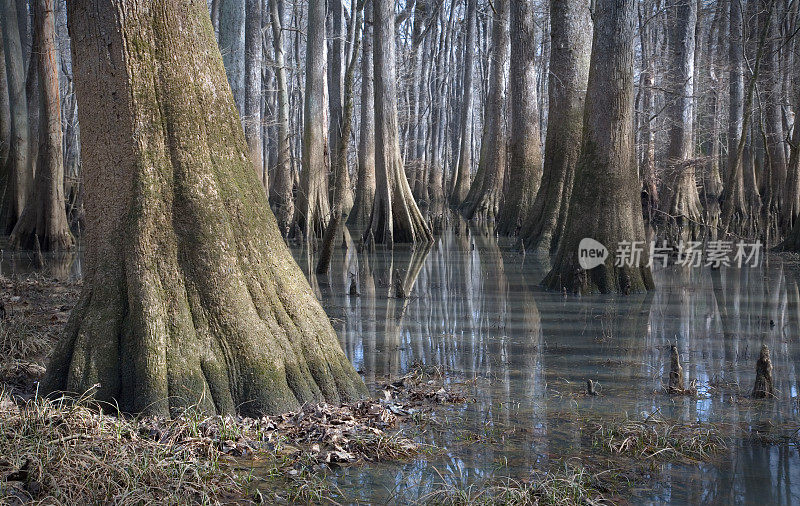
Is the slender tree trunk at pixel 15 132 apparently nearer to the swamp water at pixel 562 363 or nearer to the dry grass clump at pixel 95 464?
the swamp water at pixel 562 363

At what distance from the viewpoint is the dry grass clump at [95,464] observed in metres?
2.89

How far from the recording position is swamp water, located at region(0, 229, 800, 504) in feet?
11.0

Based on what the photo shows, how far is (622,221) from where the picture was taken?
8.13m

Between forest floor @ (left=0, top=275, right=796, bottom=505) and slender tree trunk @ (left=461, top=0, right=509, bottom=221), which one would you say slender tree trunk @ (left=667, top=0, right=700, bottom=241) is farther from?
forest floor @ (left=0, top=275, right=796, bottom=505)

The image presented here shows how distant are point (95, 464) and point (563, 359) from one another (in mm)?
3341

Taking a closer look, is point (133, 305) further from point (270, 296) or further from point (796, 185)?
→ point (796, 185)

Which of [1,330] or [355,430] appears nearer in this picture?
[355,430]

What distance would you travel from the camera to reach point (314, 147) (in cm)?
1487

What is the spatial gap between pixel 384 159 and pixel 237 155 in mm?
8730

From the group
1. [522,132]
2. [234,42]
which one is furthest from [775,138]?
[234,42]

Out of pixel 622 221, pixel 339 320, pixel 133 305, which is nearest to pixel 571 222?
pixel 622 221

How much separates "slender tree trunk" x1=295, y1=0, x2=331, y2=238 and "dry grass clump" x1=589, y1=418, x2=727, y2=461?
10.6 m

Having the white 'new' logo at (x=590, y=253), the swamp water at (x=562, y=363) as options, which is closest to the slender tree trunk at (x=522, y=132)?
the swamp water at (x=562, y=363)

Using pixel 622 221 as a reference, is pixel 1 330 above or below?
below
